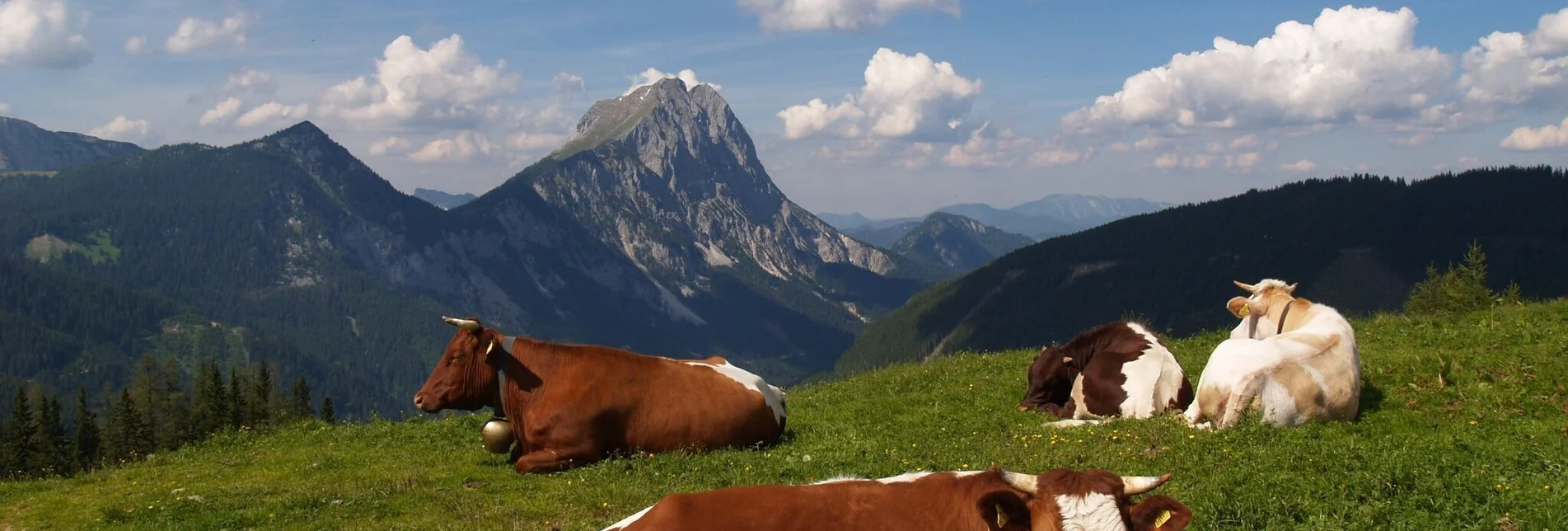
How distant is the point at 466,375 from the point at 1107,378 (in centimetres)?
1055

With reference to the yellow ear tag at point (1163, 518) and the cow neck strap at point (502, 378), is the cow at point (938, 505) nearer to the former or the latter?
the yellow ear tag at point (1163, 518)

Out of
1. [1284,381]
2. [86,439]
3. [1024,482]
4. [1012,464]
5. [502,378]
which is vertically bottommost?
[86,439]

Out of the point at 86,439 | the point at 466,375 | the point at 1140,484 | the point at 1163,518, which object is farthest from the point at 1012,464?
the point at 86,439

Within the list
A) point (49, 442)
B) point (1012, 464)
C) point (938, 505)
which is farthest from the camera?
point (49, 442)

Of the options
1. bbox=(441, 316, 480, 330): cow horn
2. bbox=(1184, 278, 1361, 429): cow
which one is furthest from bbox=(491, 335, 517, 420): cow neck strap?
bbox=(1184, 278, 1361, 429): cow

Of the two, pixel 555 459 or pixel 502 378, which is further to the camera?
pixel 502 378

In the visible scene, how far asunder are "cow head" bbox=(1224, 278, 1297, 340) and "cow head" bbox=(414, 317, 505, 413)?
41.6 ft

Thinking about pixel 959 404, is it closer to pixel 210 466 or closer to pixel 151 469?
pixel 210 466

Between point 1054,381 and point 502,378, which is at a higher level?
point 502,378

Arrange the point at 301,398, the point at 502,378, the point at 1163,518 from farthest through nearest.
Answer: the point at 301,398, the point at 502,378, the point at 1163,518

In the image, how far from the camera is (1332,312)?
53.5 feet

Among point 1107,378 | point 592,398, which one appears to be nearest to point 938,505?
point 592,398

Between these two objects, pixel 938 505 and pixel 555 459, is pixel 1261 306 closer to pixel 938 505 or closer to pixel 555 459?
pixel 555 459

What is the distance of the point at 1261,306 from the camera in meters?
18.5
